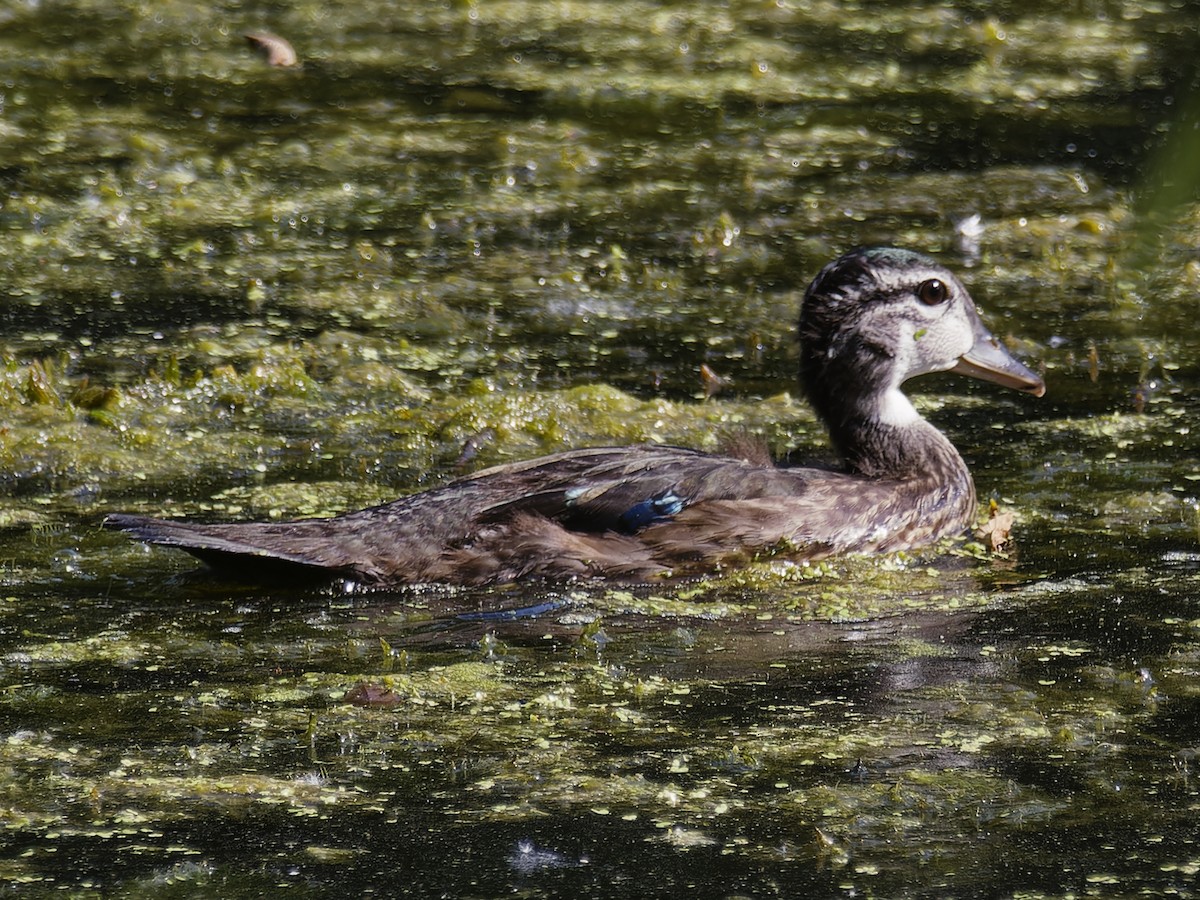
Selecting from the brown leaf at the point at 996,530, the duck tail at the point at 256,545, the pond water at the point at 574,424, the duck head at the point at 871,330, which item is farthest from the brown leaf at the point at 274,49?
the brown leaf at the point at 996,530

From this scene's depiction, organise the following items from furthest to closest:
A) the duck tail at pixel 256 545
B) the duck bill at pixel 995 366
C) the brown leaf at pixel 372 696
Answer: the duck bill at pixel 995 366
the duck tail at pixel 256 545
the brown leaf at pixel 372 696

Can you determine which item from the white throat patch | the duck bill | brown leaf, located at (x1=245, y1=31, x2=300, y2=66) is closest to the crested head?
the white throat patch

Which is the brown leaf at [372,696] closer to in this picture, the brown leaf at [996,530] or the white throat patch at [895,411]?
the brown leaf at [996,530]

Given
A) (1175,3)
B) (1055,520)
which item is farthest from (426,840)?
(1175,3)

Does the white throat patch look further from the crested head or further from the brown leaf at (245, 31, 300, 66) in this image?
the brown leaf at (245, 31, 300, 66)

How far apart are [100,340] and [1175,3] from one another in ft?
30.7

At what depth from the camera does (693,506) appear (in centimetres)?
612

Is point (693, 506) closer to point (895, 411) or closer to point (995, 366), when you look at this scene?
point (895, 411)

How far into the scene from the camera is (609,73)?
12.5m

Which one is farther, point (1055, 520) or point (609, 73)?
point (609, 73)

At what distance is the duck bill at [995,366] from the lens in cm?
716

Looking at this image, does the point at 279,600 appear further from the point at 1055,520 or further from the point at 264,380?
the point at 1055,520

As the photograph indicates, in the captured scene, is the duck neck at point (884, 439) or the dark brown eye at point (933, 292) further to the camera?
the dark brown eye at point (933, 292)

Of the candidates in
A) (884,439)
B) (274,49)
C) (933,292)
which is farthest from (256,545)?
(274,49)
